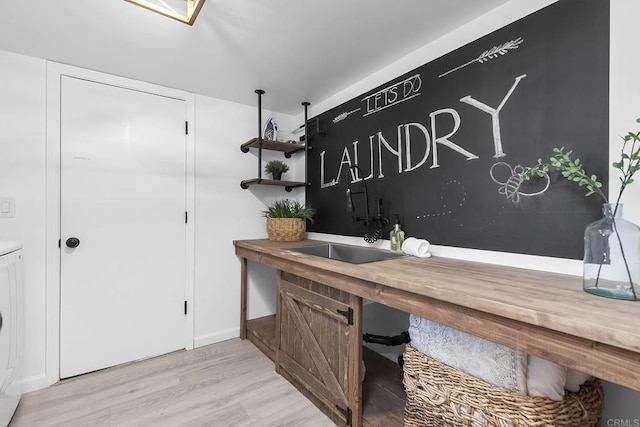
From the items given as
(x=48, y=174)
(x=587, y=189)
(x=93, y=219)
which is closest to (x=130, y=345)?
(x=93, y=219)

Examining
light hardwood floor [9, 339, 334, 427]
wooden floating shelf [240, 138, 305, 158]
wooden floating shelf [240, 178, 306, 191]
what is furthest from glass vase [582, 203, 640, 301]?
wooden floating shelf [240, 138, 305, 158]

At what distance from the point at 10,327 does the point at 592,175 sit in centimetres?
276

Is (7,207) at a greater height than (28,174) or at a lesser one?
lesser

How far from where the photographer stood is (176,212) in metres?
2.36

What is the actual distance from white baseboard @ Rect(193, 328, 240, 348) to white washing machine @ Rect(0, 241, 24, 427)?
1048mm

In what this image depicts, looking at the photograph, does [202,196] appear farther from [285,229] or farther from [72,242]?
[72,242]

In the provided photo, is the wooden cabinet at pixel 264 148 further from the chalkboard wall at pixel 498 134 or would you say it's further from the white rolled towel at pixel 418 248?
the white rolled towel at pixel 418 248

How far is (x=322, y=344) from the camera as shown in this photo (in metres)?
1.59

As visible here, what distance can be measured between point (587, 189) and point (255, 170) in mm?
2356

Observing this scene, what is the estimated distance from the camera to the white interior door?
1.98 m

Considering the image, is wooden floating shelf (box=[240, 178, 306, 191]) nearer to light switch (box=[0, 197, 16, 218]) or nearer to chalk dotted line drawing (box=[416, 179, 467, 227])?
chalk dotted line drawing (box=[416, 179, 467, 227])

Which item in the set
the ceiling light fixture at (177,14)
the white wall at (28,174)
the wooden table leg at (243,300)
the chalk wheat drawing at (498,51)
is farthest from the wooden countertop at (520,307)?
the white wall at (28,174)

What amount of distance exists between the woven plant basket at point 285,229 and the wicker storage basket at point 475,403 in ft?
4.64

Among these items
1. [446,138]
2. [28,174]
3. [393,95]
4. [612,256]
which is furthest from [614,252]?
[28,174]
